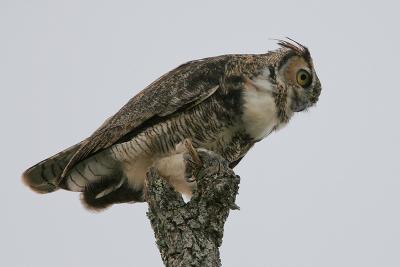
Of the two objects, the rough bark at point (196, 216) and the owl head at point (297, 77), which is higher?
the owl head at point (297, 77)

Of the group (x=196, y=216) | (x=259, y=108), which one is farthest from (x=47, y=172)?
(x=196, y=216)

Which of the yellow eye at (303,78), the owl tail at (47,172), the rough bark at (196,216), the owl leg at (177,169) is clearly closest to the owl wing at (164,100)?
the owl tail at (47,172)

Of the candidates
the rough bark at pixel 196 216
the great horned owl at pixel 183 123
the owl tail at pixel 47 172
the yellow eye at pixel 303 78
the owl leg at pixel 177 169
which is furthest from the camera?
the yellow eye at pixel 303 78

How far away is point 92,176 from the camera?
4.91 m

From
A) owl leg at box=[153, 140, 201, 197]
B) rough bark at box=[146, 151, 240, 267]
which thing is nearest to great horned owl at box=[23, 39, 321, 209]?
owl leg at box=[153, 140, 201, 197]

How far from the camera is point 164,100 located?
191 inches

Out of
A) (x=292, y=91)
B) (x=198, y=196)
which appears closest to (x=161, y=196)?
(x=198, y=196)

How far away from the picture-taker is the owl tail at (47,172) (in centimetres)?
498

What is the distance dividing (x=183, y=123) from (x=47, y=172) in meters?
1.19

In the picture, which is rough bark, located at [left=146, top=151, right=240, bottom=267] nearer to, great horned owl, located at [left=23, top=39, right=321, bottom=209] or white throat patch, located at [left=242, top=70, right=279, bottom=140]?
great horned owl, located at [left=23, top=39, right=321, bottom=209]

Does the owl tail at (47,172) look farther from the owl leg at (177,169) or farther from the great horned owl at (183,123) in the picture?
the owl leg at (177,169)

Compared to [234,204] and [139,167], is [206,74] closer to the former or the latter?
A: [139,167]

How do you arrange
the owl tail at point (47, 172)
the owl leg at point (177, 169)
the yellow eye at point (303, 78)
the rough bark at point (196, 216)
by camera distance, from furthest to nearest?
the yellow eye at point (303, 78) < the owl tail at point (47, 172) < the owl leg at point (177, 169) < the rough bark at point (196, 216)

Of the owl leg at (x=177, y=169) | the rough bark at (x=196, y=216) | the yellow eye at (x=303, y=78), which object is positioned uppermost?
the yellow eye at (x=303, y=78)
